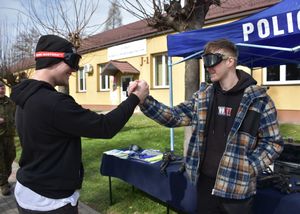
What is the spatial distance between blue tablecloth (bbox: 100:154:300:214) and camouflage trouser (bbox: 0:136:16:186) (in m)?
2.11

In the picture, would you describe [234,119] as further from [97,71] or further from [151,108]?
[97,71]

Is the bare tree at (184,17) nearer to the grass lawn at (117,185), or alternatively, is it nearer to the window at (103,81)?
the grass lawn at (117,185)

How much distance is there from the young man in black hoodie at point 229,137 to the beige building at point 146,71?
6.41m

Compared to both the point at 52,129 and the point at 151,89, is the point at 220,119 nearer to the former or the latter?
the point at 52,129

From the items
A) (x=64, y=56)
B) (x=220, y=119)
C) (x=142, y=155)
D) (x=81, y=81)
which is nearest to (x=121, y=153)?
(x=142, y=155)

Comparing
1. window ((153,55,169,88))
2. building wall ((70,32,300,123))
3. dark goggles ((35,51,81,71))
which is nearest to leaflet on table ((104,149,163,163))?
dark goggles ((35,51,81,71))

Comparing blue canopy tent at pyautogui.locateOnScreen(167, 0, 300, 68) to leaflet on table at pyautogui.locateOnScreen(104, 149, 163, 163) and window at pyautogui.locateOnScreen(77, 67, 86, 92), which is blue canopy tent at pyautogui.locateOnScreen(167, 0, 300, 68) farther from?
window at pyautogui.locateOnScreen(77, 67, 86, 92)

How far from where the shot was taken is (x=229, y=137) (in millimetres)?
2525

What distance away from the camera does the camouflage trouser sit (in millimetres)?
6422

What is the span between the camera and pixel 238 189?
250 cm

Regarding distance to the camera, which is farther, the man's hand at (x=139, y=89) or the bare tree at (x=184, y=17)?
the bare tree at (x=184, y=17)

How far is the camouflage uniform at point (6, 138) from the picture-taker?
640 centimetres

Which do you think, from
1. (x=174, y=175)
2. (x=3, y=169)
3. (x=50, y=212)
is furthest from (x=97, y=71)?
(x=50, y=212)

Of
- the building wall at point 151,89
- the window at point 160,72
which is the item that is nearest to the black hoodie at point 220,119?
the building wall at point 151,89
